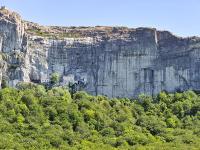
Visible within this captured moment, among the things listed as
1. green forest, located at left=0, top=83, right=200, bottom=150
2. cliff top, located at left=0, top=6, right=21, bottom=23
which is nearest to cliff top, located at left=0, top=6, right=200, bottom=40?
cliff top, located at left=0, top=6, right=21, bottom=23

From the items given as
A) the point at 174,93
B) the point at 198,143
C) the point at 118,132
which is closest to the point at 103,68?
the point at 174,93

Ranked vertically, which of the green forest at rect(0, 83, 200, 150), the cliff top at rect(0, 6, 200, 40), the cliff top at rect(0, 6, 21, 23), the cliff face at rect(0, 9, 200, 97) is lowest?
the green forest at rect(0, 83, 200, 150)

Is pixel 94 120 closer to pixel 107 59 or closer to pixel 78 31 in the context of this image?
pixel 107 59

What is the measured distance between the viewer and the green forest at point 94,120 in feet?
229

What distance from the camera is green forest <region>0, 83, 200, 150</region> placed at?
69.7m

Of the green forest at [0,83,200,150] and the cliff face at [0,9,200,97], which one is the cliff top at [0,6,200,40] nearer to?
the cliff face at [0,9,200,97]

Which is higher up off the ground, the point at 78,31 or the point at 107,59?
the point at 78,31

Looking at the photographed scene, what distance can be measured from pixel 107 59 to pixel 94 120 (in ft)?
59.2

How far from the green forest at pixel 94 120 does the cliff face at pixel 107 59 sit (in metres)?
2.78

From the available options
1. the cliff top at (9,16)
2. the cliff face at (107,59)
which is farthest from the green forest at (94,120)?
the cliff top at (9,16)

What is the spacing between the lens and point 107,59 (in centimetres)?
9525

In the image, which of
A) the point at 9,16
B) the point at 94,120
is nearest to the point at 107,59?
the point at 9,16

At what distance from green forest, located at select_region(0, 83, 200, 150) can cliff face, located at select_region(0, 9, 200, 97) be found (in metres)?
2.78

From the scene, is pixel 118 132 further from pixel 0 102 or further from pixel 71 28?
pixel 71 28
